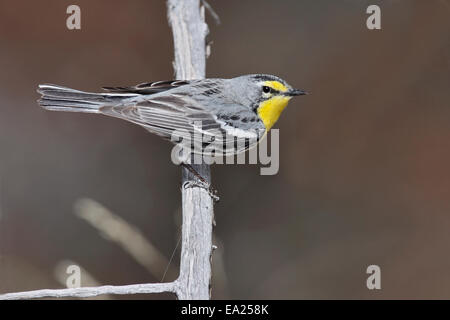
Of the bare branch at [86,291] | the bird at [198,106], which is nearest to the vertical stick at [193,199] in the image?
the bare branch at [86,291]

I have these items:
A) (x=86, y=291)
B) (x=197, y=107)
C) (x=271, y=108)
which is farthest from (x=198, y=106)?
(x=86, y=291)

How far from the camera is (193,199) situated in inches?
169

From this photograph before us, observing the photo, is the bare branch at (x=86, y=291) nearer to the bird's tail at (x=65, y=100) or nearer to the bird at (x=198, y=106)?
the bird at (x=198, y=106)

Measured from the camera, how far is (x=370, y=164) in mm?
6426

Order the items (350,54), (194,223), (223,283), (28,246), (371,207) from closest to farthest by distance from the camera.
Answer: (194,223)
(223,283)
(28,246)
(371,207)
(350,54)

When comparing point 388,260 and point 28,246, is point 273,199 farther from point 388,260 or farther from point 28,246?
point 28,246

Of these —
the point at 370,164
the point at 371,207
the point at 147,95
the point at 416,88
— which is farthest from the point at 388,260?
the point at 147,95

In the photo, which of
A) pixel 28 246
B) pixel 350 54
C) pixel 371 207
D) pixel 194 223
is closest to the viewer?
pixel 194 223

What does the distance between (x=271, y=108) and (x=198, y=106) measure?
24.8 inches

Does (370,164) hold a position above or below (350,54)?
below

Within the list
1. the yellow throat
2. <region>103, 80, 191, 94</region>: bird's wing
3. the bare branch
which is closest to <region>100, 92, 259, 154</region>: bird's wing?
<region>103, 80, 191, 94</region>: bird's wing

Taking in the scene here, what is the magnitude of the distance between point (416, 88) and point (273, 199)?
2091 mm

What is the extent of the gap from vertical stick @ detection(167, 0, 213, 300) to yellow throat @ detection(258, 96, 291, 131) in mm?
639

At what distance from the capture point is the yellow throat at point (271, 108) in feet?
15.8
